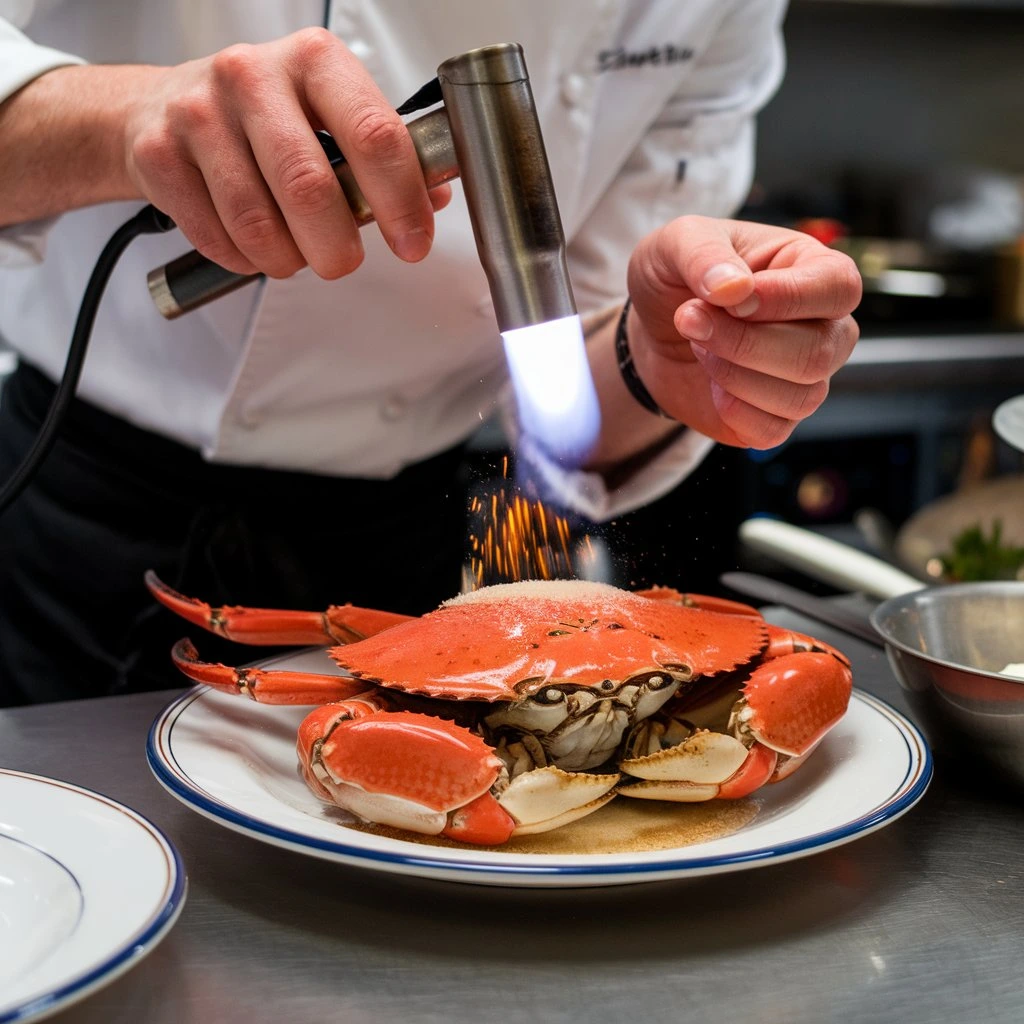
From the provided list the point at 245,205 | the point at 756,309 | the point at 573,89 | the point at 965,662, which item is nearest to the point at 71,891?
the point at 245,205

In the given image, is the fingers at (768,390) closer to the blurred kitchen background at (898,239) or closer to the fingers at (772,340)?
the fingers at (772,340)

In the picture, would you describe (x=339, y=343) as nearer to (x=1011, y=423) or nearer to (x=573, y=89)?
(x=573, y=89)

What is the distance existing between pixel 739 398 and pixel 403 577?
55cm

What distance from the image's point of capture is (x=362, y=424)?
4.04ft

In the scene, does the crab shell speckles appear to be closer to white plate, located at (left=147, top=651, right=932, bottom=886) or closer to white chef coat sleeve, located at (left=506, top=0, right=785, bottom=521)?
white plate, located at (left=147, top=651, right=932, bottom=886)

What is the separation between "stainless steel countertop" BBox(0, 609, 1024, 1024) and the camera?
1.80ft

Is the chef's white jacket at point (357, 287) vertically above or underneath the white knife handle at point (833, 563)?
above

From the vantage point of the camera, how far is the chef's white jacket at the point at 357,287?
3.51 ft

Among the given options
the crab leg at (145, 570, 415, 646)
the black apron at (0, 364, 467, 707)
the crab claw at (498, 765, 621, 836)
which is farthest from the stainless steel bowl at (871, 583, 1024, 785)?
the black apron at (0, 364, 467, 707)

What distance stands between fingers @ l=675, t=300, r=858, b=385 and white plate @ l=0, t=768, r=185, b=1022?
469 millimetres

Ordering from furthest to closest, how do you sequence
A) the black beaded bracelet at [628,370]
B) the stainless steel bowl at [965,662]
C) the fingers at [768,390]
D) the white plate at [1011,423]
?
the black beaded bracelet at [628,370], the white plate at [1011,423], the fingers at [768,390], the stainless steel bowl at [965,662]

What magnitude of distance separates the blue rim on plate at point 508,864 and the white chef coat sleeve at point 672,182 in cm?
68

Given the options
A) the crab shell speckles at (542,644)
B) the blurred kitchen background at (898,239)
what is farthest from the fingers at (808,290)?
the blurred kitchen background at (898,239)

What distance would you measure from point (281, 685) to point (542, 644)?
173 mm
